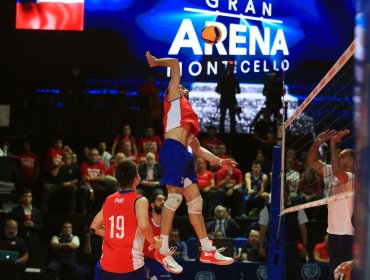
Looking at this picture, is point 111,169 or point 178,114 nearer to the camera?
point 178,114

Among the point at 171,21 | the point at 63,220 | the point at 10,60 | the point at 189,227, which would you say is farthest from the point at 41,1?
the point at 189,227

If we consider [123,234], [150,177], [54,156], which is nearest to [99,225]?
[123,234]

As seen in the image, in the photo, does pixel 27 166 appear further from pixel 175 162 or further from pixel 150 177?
pixel 175 162

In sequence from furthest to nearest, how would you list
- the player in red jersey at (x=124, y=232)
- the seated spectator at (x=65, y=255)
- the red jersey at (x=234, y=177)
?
the red jersey at (x=234, y=177) → the seated spectator at (x=65, y=255) → the player in red jersey at (x=124, y=232)

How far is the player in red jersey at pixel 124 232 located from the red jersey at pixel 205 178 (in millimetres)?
7804

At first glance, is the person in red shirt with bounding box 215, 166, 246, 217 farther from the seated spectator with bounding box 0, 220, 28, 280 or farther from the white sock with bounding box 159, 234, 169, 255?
the white sock with bounding box 159, 234, 169, 255

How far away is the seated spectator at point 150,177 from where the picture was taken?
1357cm

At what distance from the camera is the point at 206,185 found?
Answer: 14188mm

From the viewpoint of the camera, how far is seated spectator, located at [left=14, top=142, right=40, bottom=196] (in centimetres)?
1552

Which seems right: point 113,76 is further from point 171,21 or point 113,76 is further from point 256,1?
point 256,1

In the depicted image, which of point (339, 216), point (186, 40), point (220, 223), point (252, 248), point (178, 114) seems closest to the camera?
point (178, 114)

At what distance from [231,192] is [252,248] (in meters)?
2.32

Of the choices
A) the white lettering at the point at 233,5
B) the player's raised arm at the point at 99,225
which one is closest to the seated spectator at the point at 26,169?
the white lettering at the point at 233,5

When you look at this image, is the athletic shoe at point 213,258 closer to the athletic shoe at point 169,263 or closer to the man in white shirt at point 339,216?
the athletic shoe at point 169,263
